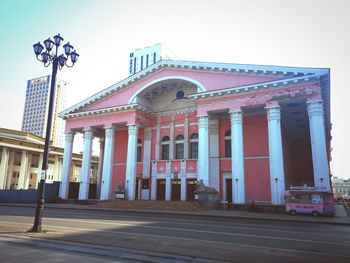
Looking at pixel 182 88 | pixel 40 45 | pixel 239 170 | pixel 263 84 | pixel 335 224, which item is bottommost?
pixel 335 224

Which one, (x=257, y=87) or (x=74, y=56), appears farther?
(x=257, y=87)

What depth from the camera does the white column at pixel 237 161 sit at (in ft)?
82.1

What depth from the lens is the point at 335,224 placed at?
1541 centimetres

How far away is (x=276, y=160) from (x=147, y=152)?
628 inches

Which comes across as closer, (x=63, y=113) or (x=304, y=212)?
(x=304, y=212)

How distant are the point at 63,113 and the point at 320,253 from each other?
3525 centimetres

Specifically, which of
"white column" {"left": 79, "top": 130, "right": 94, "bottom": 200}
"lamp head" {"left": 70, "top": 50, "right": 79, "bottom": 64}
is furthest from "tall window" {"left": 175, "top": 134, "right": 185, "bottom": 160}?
"lamp head" {"left": 70, "top": 50, "right": 79, "bottom": 64}

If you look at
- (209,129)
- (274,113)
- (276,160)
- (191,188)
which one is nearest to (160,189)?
(191,188)

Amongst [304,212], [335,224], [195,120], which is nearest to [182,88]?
[195,120]

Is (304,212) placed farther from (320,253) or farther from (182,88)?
(182,88)

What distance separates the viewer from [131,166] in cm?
3120

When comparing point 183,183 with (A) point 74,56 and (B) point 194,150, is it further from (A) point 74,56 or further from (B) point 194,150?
(A) point 74,56

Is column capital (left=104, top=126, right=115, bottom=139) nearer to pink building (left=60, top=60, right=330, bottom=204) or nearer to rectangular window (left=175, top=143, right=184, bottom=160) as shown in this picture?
pink building (left=60, top=60, right=330, bottom=204)

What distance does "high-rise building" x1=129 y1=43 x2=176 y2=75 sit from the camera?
96.6 metres
